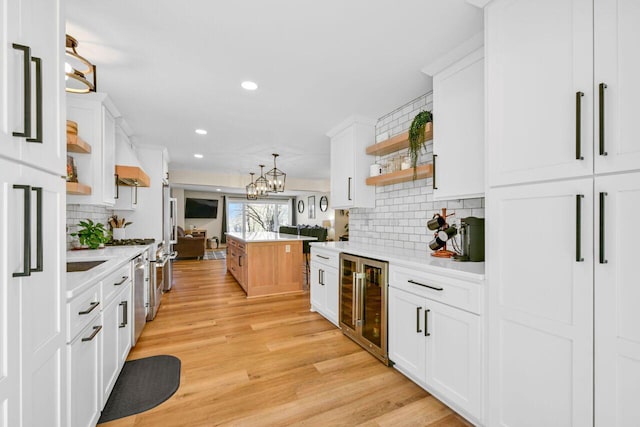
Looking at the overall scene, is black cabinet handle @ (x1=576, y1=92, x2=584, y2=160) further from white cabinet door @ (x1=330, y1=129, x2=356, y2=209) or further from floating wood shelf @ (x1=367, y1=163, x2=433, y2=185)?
white cabinet door @ (x1=330, y1=129, x2=356, y2=209)

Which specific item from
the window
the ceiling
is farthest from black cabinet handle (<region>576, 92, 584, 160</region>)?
the window

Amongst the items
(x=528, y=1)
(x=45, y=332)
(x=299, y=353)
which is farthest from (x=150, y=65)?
(x=299, y=353)

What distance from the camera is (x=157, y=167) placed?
15.1 ft

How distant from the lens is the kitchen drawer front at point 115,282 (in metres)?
1.70

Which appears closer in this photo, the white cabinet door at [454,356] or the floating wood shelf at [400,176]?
the white cabinet door at [454,356]

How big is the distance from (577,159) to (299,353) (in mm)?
2357

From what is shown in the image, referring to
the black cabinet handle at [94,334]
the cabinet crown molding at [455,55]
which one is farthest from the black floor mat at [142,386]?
the cabinet crown molding at [455,55]

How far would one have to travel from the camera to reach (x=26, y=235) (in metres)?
0.85

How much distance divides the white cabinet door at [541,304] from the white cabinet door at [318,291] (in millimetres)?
2078

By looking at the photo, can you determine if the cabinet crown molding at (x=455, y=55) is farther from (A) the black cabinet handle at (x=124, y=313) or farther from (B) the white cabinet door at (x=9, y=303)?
(A) the black cabinet handle at (x=124, y=313)

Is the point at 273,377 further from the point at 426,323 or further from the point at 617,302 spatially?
the point at 617,302

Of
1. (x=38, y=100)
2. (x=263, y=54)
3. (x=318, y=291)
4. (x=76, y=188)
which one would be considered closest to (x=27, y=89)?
(x=38, y=100)

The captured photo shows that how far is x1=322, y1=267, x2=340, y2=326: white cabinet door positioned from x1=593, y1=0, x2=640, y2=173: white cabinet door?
2.37 m

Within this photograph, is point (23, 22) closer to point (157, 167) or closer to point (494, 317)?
point (494, 317)
